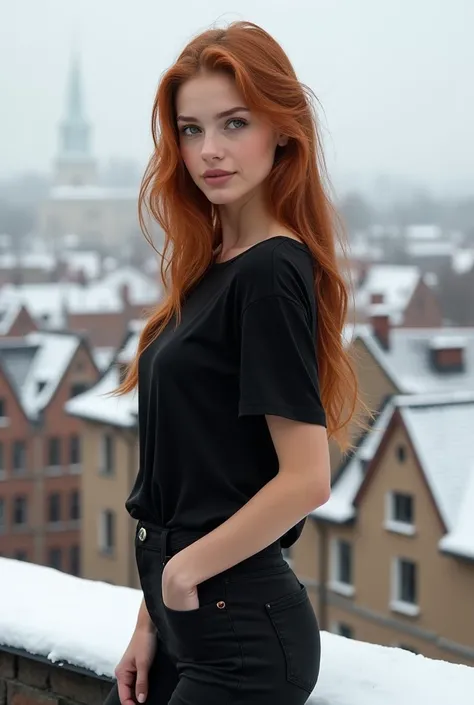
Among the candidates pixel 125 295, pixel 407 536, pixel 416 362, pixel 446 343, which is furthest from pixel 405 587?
pixel 125 295

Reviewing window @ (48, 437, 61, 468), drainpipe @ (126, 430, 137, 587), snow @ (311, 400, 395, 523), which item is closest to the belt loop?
snow @ (311, 400, 395, 523)

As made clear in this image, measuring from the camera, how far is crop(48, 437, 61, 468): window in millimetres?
22672

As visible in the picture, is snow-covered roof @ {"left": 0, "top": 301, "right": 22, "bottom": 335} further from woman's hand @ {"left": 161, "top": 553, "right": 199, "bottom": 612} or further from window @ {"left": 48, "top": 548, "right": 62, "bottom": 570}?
woman's hand @ {"left": 161, "top": 553, "right": 199, "bottom": 612}

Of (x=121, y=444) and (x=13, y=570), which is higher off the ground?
(x=13, y=570)

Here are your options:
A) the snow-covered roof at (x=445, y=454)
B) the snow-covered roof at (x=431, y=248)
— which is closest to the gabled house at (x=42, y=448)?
the snow-covered roof at (x=445, y=454)

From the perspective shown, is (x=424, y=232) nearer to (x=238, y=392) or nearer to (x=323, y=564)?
(x=323, y=564)

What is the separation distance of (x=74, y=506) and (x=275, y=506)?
22548 mm

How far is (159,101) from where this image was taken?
1.54 metres

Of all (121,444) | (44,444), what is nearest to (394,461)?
(121,444)

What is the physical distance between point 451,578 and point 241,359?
11085 millimetres

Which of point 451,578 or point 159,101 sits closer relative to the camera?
point 159,101

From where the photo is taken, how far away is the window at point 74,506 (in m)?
23.3

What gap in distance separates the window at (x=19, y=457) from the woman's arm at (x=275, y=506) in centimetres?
2124

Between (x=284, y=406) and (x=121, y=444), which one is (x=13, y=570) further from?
(x=121, y=444)
